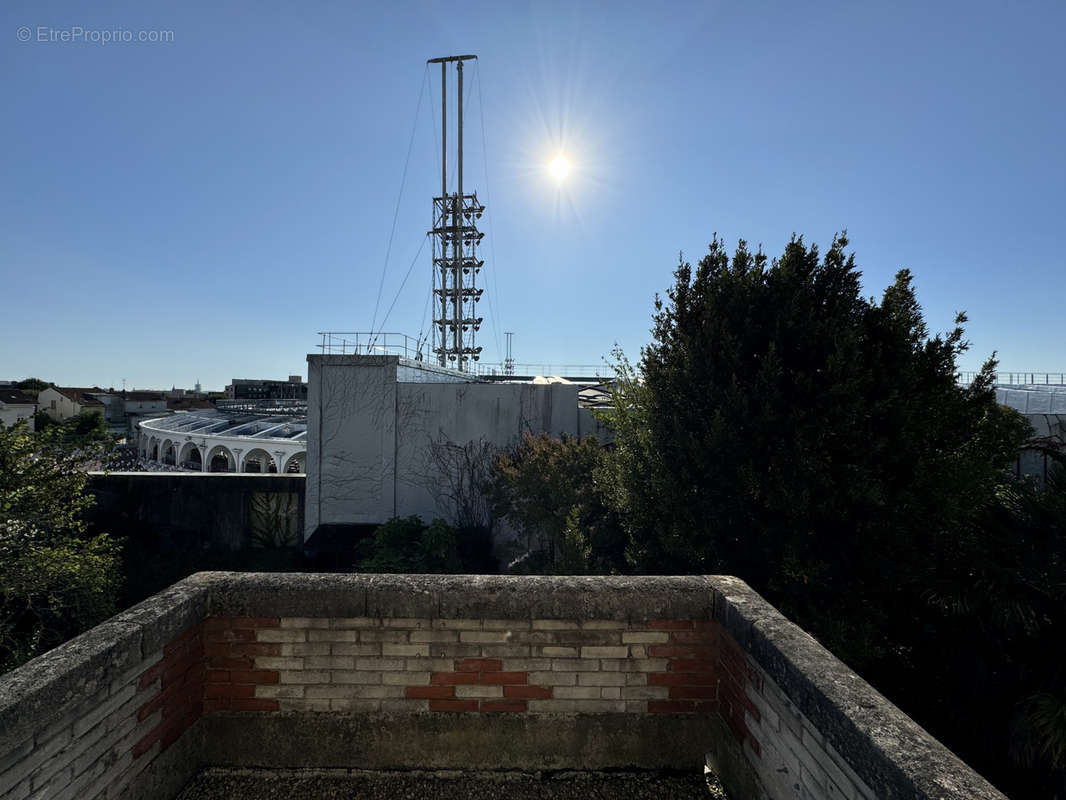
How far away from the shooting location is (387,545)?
12.0 meters

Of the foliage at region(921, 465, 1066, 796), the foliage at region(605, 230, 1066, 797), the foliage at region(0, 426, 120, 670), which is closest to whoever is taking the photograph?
the foliage at region(921, 465, 1066, 796)

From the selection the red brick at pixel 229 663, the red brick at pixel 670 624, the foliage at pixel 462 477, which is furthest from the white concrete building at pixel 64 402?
the red brick at pixel 670 624

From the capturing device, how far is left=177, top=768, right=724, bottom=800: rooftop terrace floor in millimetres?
2703

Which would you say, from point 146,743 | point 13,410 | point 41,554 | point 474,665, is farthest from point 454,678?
point 13,410

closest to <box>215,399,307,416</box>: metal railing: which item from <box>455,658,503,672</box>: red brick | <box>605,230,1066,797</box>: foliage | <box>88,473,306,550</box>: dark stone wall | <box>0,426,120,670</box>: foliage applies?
<box>88,473,306,550</box>: dark stone wall

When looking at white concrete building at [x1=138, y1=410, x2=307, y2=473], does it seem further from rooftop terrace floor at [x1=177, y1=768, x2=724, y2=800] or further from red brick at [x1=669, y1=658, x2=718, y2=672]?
red brick at [x1=669, y1=658, x2=718, y2=672]

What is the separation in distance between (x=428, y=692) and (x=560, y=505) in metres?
6.51

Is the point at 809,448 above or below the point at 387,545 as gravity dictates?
above

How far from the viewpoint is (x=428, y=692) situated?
290cm

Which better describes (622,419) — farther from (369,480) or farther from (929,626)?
(369,480)

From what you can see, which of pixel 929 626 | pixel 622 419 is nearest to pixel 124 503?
pixel 622 419

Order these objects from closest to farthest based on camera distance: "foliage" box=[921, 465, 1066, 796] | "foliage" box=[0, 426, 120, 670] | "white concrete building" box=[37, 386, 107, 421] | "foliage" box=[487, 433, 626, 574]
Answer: "foliage" box=[921, 465, 1066, 796], "foliage" box=[487, 433, 626, 574], "foliage" box=[0, 426, 120, 670], "white concrete building" box=[37, 386, 107, 421]

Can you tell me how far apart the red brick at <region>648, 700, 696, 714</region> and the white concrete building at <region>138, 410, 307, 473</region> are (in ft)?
60.8

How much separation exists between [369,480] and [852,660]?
11.5 meters
